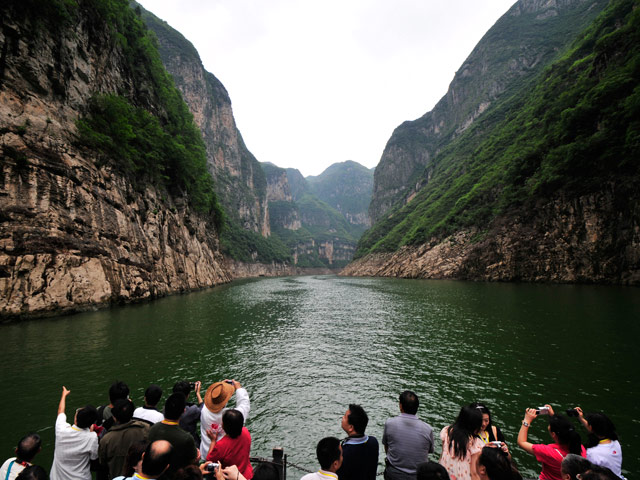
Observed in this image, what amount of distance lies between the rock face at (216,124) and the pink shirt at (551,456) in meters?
140

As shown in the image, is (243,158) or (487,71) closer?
(487,71)

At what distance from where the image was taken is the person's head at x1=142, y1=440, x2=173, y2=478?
2.78 m

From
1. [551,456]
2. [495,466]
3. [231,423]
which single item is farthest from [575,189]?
[231,423]

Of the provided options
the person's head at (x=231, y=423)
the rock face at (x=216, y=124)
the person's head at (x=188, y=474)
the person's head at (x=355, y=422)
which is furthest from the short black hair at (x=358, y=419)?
the rock face at (x=216, y=124)

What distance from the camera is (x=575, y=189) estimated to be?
36000 mm

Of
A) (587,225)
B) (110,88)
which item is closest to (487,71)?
(587,225)

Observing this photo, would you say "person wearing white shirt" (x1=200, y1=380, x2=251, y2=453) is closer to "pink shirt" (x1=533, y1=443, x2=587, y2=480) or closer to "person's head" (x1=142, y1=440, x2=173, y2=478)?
"person's head" (x1=142, y1=440, x2=173, y2=478)

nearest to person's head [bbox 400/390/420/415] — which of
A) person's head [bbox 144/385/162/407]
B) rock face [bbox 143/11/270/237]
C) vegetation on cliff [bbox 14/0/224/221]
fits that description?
person's head [bbox 144/385/162/407]

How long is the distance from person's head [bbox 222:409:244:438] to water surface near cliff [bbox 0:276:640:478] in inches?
136

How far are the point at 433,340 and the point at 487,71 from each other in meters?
171

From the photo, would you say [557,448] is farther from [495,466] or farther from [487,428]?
[495,466]

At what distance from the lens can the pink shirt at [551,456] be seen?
3803 millimetres

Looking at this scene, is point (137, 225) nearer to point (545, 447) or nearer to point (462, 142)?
point (545, 447)

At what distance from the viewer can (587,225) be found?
111ft
